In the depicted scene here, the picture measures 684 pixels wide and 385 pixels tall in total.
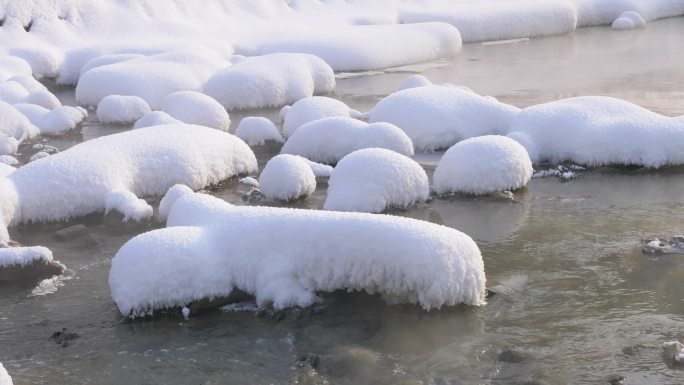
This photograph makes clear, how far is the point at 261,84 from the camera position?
42.3ft

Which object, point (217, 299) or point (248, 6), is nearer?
point (217, 299)

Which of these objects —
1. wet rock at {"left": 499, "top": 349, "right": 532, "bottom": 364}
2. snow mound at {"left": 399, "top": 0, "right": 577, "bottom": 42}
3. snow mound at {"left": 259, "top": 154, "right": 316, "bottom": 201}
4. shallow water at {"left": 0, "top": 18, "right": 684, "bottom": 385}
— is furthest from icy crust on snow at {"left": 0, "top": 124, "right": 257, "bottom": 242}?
snow mound at {"left": 399, "top": 0, "right": 577, "bottom": 42}

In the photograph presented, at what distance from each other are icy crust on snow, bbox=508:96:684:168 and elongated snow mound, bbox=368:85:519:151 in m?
0.40

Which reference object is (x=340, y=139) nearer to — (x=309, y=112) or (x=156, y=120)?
(x=309, y=112)

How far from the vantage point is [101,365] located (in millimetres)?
5090

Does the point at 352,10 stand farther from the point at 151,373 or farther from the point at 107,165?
the point at 151,373

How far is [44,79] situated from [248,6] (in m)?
6.49

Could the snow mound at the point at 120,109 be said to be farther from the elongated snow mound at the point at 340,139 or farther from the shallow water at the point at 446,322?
the shallow water at the point at 446,322

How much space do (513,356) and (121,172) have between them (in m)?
4.41

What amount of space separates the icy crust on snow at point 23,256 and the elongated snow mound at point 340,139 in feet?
11.6

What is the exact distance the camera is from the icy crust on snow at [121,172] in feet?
25.0

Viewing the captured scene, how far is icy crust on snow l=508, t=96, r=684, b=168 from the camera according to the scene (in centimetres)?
884

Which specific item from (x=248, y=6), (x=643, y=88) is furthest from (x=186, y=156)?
(x=248, y=6)

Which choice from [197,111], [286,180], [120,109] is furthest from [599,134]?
[120,109]
